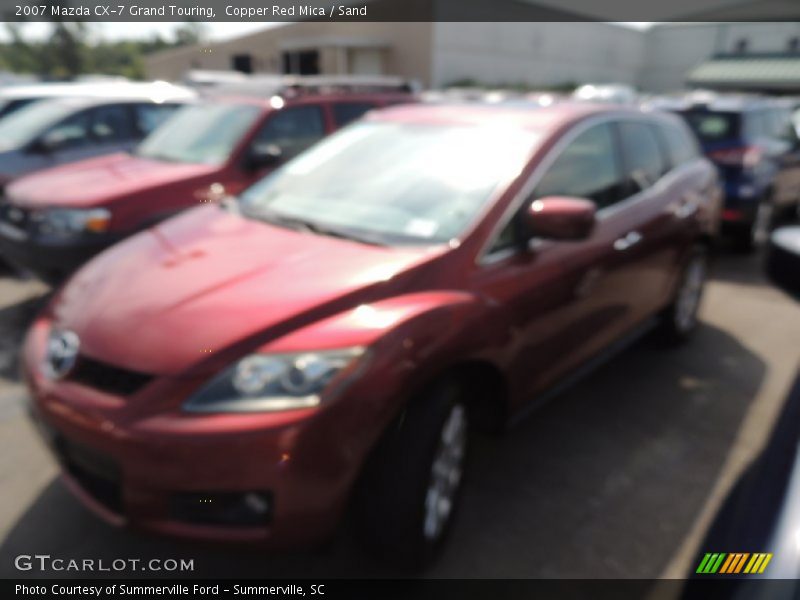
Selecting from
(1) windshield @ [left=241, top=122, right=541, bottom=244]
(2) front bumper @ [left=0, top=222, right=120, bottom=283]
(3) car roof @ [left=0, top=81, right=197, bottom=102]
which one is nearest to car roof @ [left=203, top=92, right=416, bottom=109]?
(3) car roof @ [left=0, top=81, right=197, bottom=102]

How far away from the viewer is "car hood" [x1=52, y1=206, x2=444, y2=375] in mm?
2016

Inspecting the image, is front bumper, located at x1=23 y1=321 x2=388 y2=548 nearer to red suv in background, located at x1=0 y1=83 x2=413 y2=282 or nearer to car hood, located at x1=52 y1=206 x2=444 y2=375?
car hood, located at x1=52 y1=206 x2=444 y2=375

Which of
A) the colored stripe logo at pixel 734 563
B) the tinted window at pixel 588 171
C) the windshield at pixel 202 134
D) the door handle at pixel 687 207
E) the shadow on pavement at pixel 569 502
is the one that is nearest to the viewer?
the colored stripe logo at pixel 734 563

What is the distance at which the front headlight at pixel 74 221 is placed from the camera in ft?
13.9

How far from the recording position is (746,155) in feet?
21.9

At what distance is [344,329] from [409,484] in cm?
55

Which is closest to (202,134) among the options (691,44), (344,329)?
(344,329)

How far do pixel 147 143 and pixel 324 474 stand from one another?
4.72 m

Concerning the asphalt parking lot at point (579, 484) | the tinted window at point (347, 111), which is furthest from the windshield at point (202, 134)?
the asphalt parking lot at point (579, 484)

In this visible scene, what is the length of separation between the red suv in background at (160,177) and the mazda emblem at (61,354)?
2170mm

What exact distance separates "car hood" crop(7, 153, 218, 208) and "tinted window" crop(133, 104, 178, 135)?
1.63m

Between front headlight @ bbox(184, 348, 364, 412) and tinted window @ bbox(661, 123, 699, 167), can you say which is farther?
tinted window @ bbox(661, 123, 699, 167)

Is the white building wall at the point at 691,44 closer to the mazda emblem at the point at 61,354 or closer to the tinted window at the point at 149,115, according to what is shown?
the tinted window at the point at 149,115

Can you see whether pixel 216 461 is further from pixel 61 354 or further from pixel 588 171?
pixel 588 171
